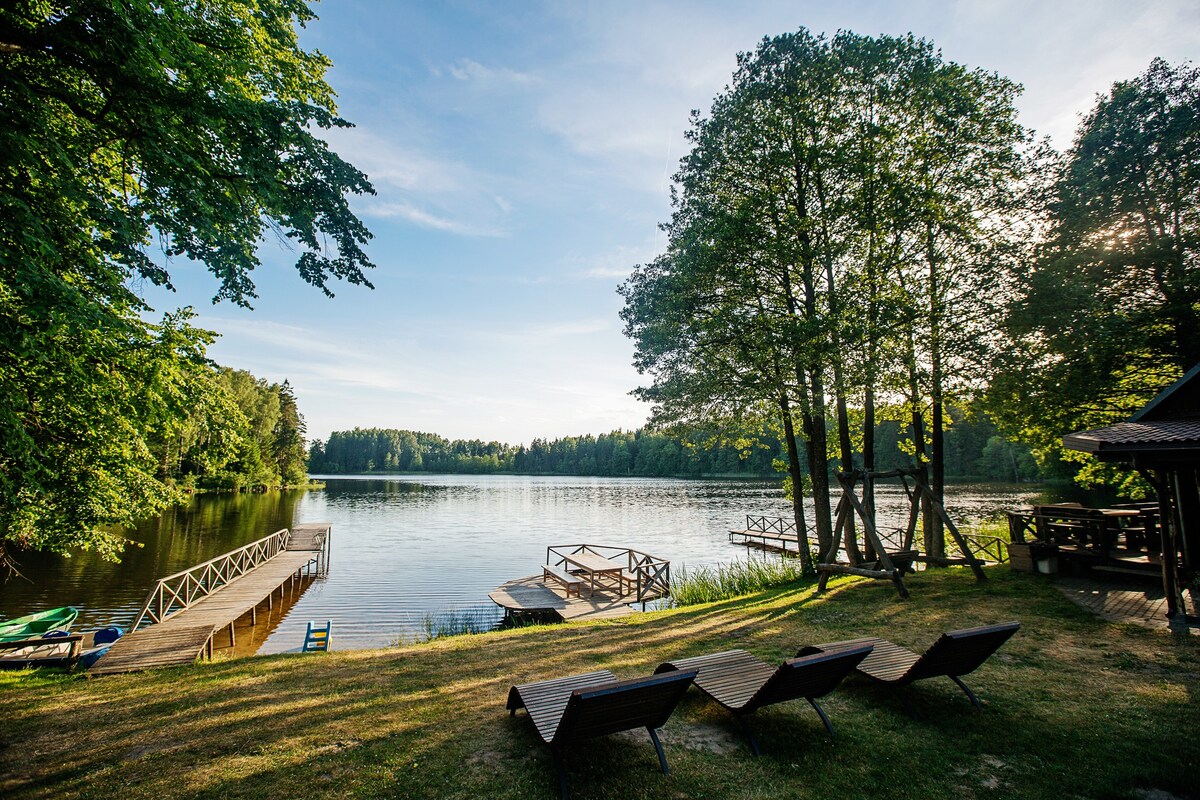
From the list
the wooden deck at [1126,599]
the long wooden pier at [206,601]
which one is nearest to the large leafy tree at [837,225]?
the wooden deck at [1126,599]

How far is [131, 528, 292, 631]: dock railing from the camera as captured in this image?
1371 cm

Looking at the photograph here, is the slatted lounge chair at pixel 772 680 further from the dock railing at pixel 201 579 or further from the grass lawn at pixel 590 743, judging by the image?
the dock railing at pixel 201 579

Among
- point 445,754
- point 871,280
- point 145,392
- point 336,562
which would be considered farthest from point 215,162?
point 336,562

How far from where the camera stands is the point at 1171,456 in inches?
282

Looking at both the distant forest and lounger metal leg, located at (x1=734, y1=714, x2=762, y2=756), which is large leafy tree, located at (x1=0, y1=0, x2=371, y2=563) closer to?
lounger metal leg, located at (x1=734, y1=714, x2=762, y2=756)

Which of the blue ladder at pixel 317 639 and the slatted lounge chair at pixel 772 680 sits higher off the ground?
the slatted lounge chair at pixel 772 680

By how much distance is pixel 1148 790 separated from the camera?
13.4 feet

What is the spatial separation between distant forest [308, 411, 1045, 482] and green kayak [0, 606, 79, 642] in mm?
61590

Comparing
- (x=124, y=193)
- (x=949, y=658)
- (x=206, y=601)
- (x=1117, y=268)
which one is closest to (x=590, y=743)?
(x=949, y=658)

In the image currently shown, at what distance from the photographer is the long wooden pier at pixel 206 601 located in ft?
33.1

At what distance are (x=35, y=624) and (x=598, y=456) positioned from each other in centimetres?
12622

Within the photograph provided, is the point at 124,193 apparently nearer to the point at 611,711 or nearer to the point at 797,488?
the point at 611,711

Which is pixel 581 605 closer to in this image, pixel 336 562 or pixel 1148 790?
pixel 1148 790

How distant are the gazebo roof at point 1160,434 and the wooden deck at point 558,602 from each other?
1097 cm
